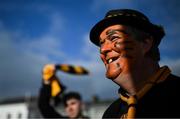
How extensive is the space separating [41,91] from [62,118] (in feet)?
1.92

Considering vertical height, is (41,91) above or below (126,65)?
above

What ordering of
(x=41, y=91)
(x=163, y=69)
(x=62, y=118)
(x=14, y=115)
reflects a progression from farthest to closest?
(x=14, y=115) → (x=41, y=91) → (x=62, y=118) → (x=163, y=69)

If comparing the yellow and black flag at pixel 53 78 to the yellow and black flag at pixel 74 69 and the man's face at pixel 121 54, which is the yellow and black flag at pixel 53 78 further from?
the man's face at pixel 121 54

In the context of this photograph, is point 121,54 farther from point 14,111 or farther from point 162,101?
point 14,111

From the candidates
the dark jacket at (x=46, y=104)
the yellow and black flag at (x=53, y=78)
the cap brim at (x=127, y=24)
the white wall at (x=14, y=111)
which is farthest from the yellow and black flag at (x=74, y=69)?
the white wall at (x=14, y=111)

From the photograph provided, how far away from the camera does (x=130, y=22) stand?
191 cm

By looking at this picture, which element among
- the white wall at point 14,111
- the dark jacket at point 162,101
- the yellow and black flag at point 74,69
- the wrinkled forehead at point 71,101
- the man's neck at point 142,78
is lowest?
the dark jacket at point 162,101

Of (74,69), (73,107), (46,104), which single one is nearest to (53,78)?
(46,104)

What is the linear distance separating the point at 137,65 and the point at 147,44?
0.14 meters

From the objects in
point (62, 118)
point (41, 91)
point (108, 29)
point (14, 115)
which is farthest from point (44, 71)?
point (14, 115)

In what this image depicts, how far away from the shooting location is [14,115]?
5212cm

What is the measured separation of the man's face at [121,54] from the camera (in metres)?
1.81

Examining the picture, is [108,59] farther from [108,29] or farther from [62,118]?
[62,118]

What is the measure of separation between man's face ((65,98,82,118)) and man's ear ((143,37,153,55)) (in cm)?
302
